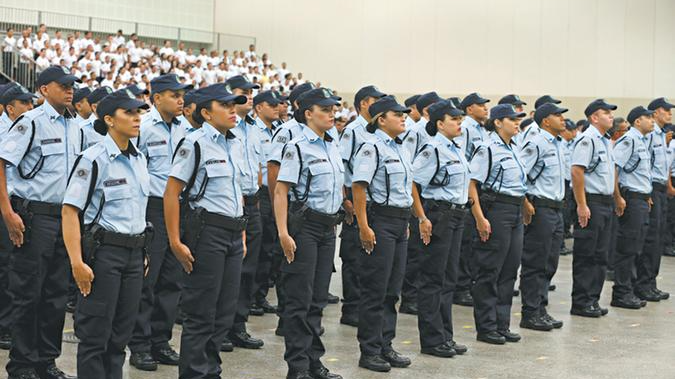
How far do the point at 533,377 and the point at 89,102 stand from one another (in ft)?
13.5

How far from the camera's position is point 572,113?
92.0 feet

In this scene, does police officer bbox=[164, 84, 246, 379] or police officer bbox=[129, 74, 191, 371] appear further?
police officer bbox=[129, 74, 191, 371]

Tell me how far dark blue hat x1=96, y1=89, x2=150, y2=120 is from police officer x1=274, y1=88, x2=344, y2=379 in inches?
55.6

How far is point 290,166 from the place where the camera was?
696 cm

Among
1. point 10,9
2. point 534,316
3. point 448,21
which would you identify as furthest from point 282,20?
point 534,316

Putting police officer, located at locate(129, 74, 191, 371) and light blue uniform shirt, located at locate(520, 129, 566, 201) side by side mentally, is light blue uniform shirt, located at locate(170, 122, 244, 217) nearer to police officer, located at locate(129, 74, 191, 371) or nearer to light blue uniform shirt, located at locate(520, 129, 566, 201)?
police officer, located at locate(129, 74, 191, 371)

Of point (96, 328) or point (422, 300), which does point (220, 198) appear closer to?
point (96, 328)

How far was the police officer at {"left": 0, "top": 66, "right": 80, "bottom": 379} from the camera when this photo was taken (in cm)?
661

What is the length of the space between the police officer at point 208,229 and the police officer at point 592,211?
456 centimetres

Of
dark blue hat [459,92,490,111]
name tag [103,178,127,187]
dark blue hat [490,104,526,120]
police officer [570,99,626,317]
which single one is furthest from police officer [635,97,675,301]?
name tag [103,178,127,187]

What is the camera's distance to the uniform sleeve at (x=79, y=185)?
5578 mm

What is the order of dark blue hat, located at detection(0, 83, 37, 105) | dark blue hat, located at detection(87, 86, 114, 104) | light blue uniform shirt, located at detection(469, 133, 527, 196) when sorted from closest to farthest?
dark blue hat, located at detection(0, 83, 37, 105) < dark blue hat, located at detection(87, 86, 114, 104) < light blue uniform shirt, located at detection(469, 133, 527, 196)

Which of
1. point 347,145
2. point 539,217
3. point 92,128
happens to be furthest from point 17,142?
point 539,217

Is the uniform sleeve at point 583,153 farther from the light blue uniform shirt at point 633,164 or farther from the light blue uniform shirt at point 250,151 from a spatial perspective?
the light blue uniform shirt at point 250,151
